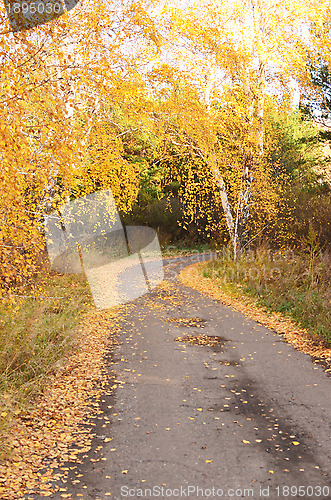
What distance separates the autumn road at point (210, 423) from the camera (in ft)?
13.9

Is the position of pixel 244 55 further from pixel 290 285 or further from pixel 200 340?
pixel 200 340

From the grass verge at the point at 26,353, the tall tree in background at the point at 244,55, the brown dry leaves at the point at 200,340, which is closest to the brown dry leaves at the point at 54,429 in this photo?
the grass verge at the point at 26,353

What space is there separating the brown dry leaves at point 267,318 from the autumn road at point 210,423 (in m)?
0.34

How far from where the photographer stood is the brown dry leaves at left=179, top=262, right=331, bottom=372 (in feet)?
27.9

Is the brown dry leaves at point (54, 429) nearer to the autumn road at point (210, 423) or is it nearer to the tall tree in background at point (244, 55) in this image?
the autumn road at point (210, 423)

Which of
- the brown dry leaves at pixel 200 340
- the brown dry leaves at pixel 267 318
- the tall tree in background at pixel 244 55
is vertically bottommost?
the brown dry leaves at pixel 267 318

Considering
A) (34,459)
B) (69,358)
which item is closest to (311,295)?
(69,358)

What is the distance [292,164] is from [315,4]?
10610 millimetres

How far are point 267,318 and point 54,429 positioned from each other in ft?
22.5

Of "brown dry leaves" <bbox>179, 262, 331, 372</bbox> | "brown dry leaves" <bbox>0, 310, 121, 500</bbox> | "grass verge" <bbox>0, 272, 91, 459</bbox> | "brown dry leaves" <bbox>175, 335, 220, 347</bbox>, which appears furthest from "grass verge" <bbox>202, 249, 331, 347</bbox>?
"grass verge" <bbox>0, 272, 91, 459</bbox>

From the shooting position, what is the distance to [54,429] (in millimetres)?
5418

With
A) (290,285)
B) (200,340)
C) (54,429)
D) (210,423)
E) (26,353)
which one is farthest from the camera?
(290,285)

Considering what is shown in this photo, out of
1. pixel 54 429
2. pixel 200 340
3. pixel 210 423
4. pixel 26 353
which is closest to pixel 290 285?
pixel 200 340

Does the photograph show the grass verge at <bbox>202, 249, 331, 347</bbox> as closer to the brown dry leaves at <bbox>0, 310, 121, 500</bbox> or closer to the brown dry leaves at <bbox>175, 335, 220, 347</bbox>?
the brown dry leaves at <bbox>175, 335, 220, 347</bbox>
